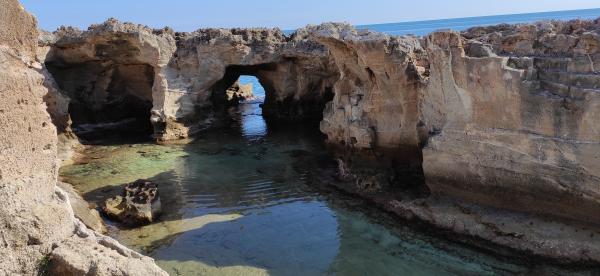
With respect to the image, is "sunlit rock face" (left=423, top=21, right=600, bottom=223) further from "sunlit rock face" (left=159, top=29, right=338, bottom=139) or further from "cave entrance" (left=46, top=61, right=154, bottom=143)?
"cave entrance" (left=46, top=61, right=154, bottom=143)

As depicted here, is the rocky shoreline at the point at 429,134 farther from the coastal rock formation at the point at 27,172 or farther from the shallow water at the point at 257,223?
the shallow water at the point at 257,223

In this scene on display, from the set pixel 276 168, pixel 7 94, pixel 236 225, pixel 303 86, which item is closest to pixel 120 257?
pixel 7 94

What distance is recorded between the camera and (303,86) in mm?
19609

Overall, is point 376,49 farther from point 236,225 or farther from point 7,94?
point 7,94

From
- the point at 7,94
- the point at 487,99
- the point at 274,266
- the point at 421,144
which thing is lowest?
the point at 274,266

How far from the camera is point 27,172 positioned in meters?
4.76

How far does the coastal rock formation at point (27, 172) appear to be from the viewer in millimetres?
4512

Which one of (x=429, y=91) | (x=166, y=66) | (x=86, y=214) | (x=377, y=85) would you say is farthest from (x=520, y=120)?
(x=166, y=66)

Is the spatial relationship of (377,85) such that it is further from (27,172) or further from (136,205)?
(27,172)

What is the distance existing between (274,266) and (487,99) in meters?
4.60

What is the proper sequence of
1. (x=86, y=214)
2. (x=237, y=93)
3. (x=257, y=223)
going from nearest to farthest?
(x=86, y=214)
(x=257, y=223)
(x=237, y=93)

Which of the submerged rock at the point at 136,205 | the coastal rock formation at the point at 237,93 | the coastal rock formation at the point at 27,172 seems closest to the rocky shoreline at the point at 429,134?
the coastal rock formation at the point at 27,172

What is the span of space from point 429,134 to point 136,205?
19.9ft

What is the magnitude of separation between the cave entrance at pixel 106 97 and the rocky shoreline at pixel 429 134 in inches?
49.3
